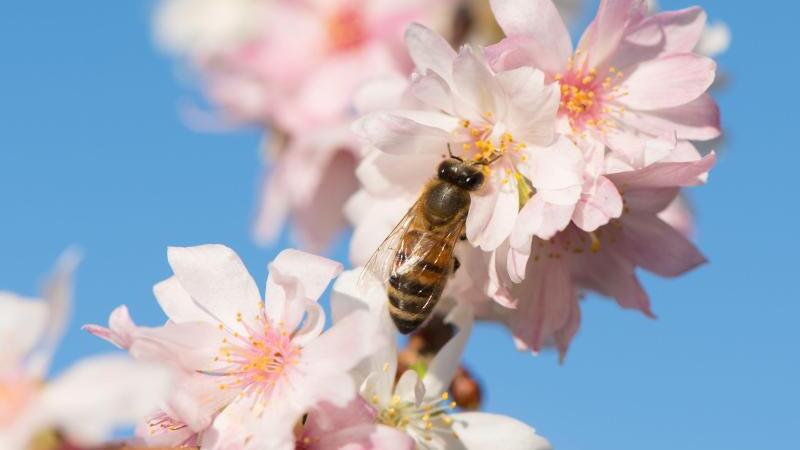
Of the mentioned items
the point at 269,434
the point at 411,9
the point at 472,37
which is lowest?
the point at 269,434

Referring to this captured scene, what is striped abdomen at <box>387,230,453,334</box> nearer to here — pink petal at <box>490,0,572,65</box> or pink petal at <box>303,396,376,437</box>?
pink petal at <box>303,396,376,437</box>

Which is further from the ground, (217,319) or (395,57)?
(395,57)

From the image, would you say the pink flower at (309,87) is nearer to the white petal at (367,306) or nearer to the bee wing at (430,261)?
the bee wing at (430,261)

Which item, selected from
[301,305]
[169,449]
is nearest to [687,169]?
[301,305]

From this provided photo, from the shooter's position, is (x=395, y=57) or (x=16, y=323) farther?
(x=395, y=57)

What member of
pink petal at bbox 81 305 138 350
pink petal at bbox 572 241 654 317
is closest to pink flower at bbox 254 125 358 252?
pink petal at bbox 572 241 654 317

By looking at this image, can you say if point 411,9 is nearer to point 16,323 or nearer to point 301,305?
point 301,305
